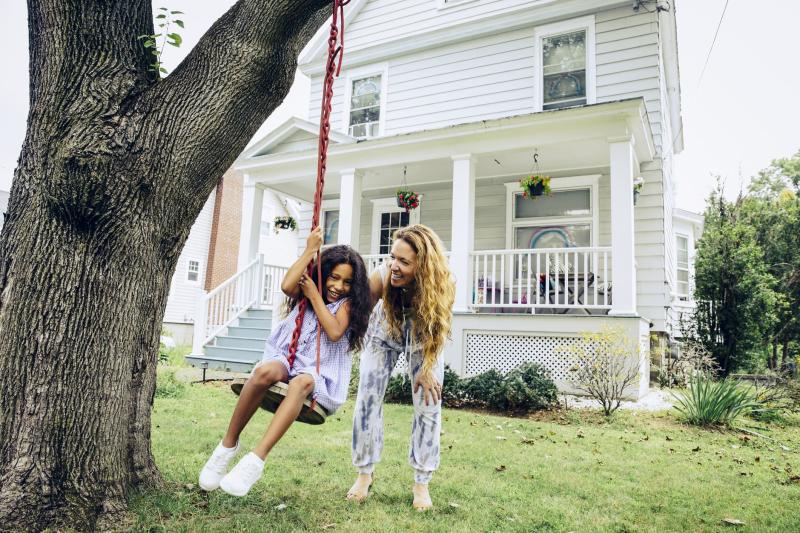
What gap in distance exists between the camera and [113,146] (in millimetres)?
2500

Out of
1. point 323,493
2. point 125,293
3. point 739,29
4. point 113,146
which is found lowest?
point 323,493

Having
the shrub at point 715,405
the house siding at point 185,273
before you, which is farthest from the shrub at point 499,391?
the house siding at point 185,273

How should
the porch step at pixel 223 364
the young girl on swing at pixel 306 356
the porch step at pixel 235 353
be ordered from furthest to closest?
the porch step at pixel 235 353 < the porch step at pixel 223 364 < the young girl on swing at pixel 306 356

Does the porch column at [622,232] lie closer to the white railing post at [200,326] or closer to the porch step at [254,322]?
the porch step at [254,322]

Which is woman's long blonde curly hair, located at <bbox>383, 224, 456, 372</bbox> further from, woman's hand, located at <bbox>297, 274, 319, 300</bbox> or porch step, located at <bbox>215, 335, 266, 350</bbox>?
porch step, located at <bbox>215, 335, 266, 350</bbox>

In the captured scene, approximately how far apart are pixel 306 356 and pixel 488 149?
22.2 ft

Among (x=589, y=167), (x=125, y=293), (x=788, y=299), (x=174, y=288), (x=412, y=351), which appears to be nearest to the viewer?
(x=125, y=293)

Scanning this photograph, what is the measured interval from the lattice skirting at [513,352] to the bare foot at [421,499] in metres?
4.87

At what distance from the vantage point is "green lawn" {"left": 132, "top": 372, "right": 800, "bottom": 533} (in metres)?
2.75

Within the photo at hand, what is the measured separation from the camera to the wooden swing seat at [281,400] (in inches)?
95.6

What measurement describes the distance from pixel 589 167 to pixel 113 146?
8.74 m

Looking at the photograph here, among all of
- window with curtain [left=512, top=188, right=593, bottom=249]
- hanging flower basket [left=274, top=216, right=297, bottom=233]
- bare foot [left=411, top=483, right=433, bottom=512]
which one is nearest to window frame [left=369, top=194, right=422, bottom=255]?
hanging flower basket [left=274, top=216, right=297, bottom=233]

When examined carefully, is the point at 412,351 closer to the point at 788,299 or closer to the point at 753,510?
the point at 753,510

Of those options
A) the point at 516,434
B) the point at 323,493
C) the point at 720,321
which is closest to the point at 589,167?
the point at 720,321
